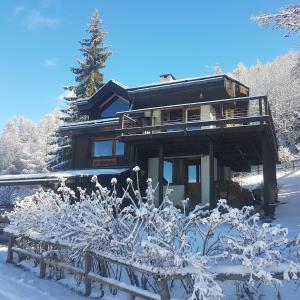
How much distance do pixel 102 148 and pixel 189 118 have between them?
5892 millimetres

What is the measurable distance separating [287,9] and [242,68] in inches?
2726

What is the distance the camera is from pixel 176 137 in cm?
1741

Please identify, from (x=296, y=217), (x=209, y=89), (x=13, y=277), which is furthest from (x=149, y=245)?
(x=209, y=89)

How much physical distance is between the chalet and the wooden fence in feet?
26.2

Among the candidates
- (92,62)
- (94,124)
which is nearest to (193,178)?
(94,124)

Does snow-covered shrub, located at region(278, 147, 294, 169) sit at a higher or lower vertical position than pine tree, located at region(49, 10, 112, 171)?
lower

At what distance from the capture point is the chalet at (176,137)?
1683 centimetres

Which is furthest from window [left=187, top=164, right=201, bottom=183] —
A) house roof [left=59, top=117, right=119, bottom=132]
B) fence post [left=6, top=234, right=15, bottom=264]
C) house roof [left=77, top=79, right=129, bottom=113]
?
fence post [left=6, top=234, right=15, bottom=264]

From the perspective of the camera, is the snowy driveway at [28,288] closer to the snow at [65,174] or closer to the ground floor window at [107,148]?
the snow at [65,174]

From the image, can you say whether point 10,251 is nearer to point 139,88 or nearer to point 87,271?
point 87,271

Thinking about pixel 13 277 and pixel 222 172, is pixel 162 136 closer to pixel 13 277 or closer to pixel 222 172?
pixel 222 172

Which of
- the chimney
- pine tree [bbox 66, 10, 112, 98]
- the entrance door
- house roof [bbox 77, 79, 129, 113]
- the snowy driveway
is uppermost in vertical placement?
pine tree [bbox 66, 10, 112, 98]

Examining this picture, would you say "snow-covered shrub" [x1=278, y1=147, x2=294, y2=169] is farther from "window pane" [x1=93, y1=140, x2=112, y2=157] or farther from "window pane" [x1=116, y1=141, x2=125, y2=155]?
"window pane" [x1=93, y1=140, x2=112, y2=157]

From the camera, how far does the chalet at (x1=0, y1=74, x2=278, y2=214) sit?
16.8 meters
